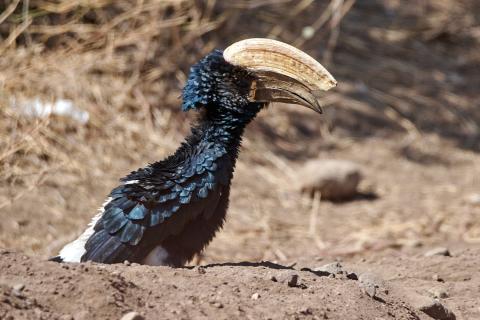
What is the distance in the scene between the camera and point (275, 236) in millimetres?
6859

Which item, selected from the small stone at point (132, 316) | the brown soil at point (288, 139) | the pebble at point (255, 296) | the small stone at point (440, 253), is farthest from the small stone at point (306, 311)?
the small stone at point (440, 253)

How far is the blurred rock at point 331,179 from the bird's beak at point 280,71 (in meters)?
3.39

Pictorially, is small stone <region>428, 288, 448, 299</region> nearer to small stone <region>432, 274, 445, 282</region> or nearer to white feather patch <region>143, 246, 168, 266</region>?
small stone <region>432, 274, 445, 282</region>

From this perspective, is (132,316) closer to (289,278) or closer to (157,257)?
(289,278)

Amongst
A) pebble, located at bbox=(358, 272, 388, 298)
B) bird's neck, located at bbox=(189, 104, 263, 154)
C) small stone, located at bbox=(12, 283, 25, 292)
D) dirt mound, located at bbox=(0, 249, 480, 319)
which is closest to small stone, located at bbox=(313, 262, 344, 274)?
dirt mound, located at bbox=(0, 249, 480, 319)

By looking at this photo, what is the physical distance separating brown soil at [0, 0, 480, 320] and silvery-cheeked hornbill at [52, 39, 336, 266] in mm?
368

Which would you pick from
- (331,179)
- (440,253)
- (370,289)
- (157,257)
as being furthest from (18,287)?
(331,179)

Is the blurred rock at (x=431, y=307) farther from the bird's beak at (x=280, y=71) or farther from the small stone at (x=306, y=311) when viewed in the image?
the bird's beak at (x=280, y=71)

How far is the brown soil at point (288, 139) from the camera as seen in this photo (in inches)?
209

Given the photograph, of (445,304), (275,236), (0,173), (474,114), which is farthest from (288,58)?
(474,114)

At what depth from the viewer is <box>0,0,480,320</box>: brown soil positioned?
530cm

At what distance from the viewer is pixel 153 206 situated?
3.90 meters

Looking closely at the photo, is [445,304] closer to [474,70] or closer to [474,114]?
[474,114]

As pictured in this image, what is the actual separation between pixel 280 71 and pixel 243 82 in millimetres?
197
